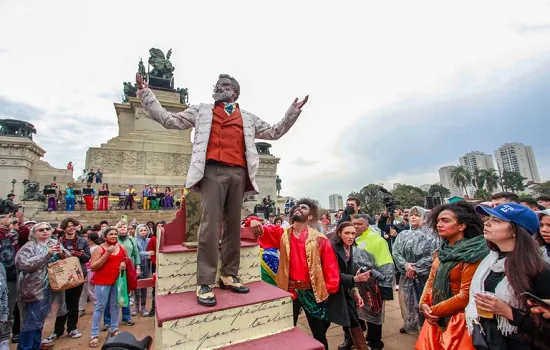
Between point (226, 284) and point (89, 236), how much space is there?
15.0 ft

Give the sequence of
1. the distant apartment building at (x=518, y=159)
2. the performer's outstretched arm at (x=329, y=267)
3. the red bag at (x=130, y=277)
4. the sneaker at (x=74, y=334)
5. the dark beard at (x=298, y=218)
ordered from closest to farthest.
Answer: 1. the performer's outstretched arm at (x=329, y=267)
2. the dark beard at (x=298, y=218)
3. the sneaker at (x=74, y=334)
4. the red bag at (x=130, y=277)
5. the distant apartment building at (x=518, y=159)

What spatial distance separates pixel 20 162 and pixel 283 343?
25.9 metres

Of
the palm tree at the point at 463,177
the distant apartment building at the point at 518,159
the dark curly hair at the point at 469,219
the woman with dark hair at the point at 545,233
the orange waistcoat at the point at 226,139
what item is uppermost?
the distant apartment building at the point at 518,159

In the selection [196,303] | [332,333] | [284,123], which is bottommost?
[332,333]

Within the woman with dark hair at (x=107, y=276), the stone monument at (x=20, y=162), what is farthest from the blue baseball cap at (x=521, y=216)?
the stone monument at (x=20, y=162)

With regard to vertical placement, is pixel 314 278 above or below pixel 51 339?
above

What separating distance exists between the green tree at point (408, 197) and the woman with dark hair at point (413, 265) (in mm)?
38783

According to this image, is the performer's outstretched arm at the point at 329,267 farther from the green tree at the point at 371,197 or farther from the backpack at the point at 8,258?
the green tree at the point at 371,197

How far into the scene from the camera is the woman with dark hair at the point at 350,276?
304 centimetres

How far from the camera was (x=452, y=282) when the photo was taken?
2.25 meters

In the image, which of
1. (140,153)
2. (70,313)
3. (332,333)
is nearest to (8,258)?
(70,313)

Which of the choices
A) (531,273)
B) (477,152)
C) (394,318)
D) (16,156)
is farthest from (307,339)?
(477,152)

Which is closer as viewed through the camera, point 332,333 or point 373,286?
point 373,286

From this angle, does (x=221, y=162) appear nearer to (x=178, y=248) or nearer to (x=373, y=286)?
(x=178, y=248)
